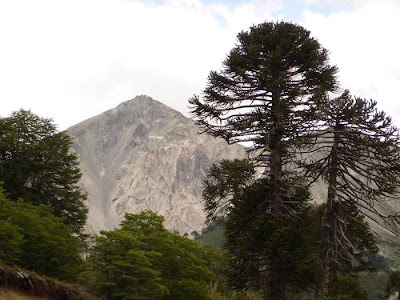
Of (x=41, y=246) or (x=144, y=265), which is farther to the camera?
(x=144, y=265)

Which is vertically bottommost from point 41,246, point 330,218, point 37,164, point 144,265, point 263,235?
point 144,265

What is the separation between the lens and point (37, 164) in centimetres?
3067

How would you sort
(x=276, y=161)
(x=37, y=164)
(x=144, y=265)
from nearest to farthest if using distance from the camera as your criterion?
(x=276, y=161) → (x=144, y=265) → (x=37, y=164)

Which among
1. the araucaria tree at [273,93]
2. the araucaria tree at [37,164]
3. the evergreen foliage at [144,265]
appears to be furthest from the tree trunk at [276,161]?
the araucaria tree at [37,164]

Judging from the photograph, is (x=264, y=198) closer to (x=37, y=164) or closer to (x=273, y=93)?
(x=273, y=93)

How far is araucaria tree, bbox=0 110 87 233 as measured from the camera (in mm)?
29797

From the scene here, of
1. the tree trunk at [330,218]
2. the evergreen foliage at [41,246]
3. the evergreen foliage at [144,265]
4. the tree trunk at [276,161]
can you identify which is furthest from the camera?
the tree trunk at [330,218]

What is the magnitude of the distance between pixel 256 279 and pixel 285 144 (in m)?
5.48

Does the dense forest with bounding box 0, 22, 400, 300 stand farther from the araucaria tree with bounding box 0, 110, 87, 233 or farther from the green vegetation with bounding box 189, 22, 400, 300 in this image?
the araucaria tree with bounding box 0, 110, 87, 233

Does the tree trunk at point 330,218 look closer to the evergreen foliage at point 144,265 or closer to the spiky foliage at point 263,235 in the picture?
the spiky foliage at point 263,235

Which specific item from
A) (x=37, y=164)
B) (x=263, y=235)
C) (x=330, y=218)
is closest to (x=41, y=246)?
(x=263, y=235)

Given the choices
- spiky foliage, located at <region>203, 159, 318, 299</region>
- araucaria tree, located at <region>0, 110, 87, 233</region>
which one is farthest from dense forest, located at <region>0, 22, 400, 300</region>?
araucaria tree, located at <region>0, 110, 87, 233</region>

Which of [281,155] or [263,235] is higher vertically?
[281,155]

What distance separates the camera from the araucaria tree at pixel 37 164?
1173 inches
